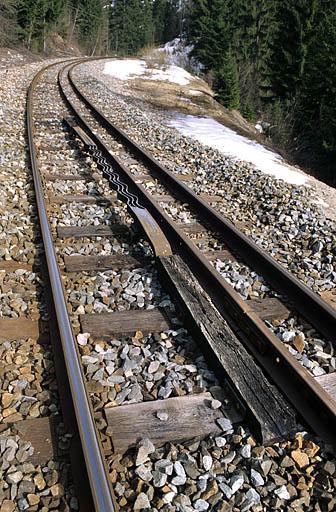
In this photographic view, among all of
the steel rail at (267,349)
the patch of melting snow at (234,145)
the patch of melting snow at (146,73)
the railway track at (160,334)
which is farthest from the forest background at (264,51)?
the steel rail at (267,349)

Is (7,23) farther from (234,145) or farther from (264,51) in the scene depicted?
(234,145)

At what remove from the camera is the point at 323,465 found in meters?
2.46

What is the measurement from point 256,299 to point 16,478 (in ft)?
8.01

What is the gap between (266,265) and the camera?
4.50 m

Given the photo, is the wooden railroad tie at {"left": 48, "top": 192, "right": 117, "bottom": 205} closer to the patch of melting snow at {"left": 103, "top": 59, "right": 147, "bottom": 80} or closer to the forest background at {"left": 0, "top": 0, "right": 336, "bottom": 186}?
the forest background at {"left": 0, "top": 0, "right": 336, "bottom": 186}

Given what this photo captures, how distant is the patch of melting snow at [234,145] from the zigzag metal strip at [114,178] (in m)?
2.68

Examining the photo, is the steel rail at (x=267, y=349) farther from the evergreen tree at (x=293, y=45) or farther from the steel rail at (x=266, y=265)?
the evergreen tree at (x=293, y=45)

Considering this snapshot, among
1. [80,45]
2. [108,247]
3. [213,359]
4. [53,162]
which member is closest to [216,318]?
[213,359]

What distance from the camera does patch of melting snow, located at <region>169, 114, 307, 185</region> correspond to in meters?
8.36

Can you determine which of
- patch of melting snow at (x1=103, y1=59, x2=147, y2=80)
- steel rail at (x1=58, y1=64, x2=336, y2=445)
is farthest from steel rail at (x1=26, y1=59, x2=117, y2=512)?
patch of melting snow at (x1=103, y1=59, x2=147, y2=80)

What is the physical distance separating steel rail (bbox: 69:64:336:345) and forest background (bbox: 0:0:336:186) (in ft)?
36.5

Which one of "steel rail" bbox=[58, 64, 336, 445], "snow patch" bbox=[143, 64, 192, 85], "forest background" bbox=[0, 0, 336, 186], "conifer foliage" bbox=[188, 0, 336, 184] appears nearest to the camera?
"steel rail" bbox=[58, 64, 336, 445]

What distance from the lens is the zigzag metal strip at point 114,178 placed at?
5865 millimetres

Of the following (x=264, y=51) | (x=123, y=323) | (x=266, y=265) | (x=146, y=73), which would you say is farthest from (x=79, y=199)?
(x=264, y=51)
